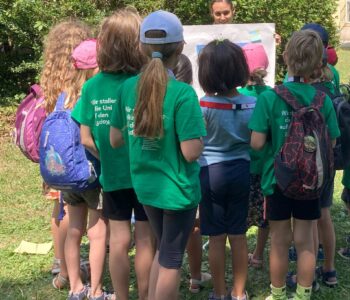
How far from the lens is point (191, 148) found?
2797mm

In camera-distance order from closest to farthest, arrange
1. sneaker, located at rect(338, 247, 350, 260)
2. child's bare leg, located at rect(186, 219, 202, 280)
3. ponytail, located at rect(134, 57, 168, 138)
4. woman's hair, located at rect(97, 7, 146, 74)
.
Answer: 1. ponytail, located at rect(134, 57, 168, 138)
2. woman's hair, located at rect(97, 7, 146, 74)
3. child's bare leg, located at rect(186, 219, 202, 280)
4. sneaker, located at rect(338, 247, 350, 260)

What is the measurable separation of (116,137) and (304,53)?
1.16 m

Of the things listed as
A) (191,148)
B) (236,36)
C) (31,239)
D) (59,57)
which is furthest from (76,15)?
(191,148)

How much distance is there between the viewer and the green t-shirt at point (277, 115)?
3.18m

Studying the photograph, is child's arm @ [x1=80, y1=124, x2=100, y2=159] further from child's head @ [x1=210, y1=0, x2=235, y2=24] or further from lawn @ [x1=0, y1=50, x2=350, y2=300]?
child's head @ [x1=210, y1=0, x2=235, y2=24]

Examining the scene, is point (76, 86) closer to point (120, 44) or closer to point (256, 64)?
point (120, 44)

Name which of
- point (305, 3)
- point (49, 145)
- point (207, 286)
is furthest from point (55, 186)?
Answer: point (305, 3)

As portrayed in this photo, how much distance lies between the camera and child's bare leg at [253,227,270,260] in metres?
4.11

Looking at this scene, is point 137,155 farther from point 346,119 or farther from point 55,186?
point 346,119

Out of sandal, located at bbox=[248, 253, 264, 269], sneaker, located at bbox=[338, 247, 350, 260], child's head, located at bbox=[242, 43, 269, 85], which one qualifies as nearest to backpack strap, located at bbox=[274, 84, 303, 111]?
child's head, located at bbox=[242, 43, 269, 85]

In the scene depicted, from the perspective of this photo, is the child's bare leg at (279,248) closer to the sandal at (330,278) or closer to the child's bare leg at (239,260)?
the child's bare leg at (239,260)

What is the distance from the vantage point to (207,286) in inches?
155

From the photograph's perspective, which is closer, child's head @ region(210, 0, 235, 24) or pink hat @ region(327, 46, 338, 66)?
pink hat @ region(327, 46, 338, 66)

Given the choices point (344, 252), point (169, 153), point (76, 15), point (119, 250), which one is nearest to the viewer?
point (169, 153)
